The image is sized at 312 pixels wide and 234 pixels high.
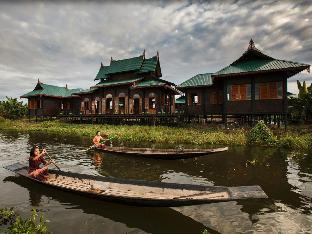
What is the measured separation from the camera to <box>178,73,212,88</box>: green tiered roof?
25.6m

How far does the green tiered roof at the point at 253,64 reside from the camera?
2047 cm

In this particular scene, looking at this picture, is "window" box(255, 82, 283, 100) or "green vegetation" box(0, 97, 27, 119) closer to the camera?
"window" box(255, 82, 283, 100)

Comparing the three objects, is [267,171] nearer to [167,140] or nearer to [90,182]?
[90,182]

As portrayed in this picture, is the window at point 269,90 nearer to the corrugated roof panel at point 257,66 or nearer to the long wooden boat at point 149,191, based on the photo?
the corrugated roof panel at point 257,66

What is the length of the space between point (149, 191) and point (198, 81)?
20377 millimetres

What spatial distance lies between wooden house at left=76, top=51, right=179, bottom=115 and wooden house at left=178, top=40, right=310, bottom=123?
7.72m

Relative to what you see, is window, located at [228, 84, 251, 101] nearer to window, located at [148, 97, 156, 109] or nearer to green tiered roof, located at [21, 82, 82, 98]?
window, located at [148, 97, 156, 109]

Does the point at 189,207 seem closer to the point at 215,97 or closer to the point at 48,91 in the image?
the point at 215,97

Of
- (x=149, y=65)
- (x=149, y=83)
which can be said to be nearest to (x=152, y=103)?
(x=149, y=83)

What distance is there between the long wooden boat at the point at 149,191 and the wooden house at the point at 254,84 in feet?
53.2

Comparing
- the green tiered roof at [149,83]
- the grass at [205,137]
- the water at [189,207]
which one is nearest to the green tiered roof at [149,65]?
the green tiered roof at [149,83]

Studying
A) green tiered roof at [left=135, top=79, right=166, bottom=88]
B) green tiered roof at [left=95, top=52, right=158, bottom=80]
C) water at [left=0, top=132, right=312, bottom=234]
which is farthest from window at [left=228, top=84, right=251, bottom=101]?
green tiered roof at [left=95, top=52, right=158, bottom=80]

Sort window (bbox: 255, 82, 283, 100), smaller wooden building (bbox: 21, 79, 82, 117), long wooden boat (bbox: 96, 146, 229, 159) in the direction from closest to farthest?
1. long wooden boat (bbox: 96, 146, 229, 159)
2. window (bbox: 255, 82, 283, 100)
3. smaller wooden building (bbox: 21, 79, 82, 117)

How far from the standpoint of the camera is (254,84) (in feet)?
71.9
